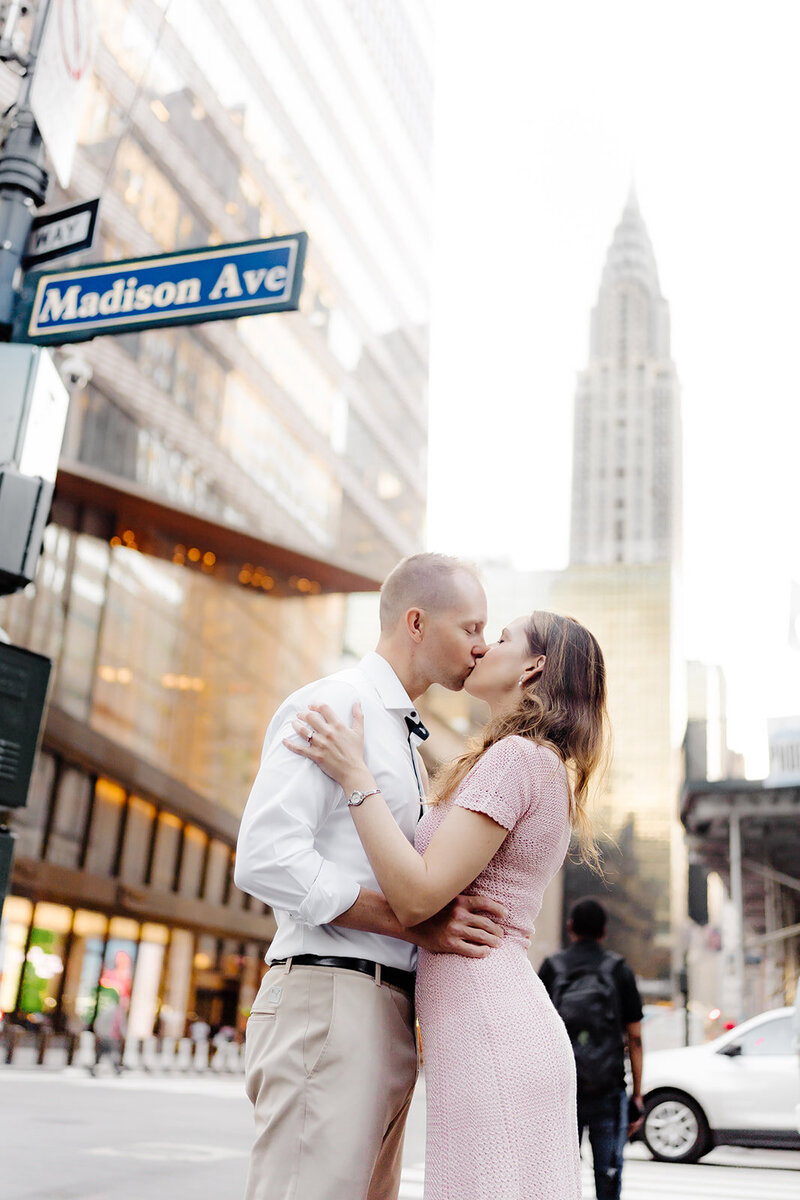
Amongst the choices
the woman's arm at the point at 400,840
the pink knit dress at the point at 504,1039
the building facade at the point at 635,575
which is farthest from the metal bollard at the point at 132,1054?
the building facade at the point at 635,575

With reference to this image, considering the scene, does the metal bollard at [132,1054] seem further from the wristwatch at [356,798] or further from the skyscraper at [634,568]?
the skyscraper at [634,568]

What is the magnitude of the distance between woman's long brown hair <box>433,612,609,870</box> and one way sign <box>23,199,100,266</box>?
11.1 feet

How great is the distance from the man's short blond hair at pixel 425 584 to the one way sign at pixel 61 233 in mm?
3060

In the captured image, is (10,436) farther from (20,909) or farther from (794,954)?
(794,954)

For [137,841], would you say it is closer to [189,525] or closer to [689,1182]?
[189,525]

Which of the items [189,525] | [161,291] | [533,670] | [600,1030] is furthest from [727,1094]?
[189,525]

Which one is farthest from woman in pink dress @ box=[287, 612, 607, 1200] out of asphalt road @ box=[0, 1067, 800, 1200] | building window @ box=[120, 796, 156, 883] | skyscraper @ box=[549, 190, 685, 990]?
skyscraper @ box=[549, 190, 685, 990]

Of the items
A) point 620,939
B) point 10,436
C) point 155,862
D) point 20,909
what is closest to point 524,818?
point 10,436

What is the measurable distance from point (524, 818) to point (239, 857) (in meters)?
0.68

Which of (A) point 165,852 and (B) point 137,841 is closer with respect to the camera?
(B) point 137,841

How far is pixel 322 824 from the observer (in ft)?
8.88

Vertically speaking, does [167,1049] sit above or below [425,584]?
below

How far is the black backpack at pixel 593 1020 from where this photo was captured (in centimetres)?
613

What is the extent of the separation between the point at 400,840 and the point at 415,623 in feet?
2.18
